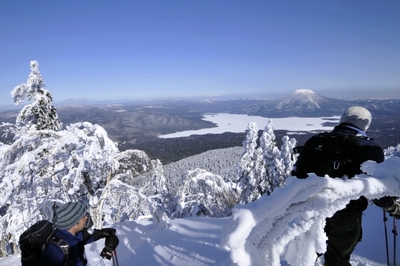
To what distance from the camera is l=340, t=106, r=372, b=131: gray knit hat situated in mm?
2756

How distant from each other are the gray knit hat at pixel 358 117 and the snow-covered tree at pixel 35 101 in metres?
11.8

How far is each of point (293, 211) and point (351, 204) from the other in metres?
1.79

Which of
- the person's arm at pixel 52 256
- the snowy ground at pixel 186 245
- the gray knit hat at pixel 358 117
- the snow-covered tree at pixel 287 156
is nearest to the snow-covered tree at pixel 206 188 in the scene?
the snowy ground at pixel 186 245

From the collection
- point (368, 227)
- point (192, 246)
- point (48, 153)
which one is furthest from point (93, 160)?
point (368, 227)

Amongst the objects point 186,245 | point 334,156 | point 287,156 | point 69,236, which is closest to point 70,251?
point 69,236

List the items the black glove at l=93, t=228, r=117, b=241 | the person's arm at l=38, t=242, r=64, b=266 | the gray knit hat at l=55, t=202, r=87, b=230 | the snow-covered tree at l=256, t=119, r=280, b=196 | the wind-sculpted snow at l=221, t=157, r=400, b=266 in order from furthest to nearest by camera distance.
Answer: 1. the snow-covered tree at l=256, t=119, r=280, b=196
2. the black glove at l=93, t=228, r=117, b=241
3. the gray knit hat at l=55, t=202, r=87, b=230
4. the person's arm at l=38, t=242, r=64, b=266
5. the wind-sculpted snow at l=221, t=157, r=400, b=266

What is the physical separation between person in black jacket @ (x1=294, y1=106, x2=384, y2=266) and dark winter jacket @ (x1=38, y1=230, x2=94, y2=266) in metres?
3.27

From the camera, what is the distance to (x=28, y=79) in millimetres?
10461

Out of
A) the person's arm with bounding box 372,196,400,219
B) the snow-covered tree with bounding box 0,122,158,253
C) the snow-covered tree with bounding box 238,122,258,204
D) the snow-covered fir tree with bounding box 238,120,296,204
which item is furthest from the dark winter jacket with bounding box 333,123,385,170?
the snow-covered tree with bounding box 238,122,258,204

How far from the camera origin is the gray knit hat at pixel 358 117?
108 inches

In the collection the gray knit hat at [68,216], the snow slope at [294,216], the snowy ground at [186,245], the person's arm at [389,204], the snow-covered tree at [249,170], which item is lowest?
the snow-covered tree at [249,170]

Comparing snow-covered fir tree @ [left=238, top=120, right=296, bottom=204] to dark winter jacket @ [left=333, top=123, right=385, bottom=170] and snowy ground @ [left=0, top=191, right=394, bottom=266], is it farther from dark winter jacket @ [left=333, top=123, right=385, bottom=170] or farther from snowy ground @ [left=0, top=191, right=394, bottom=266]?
dark winter jacket @ [left=333, top=123, right=385, bottom=170]

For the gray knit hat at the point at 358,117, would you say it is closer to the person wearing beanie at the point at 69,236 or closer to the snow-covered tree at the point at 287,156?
the person wearing beanie at the point at 69,236

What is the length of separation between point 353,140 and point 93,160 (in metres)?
6.71
